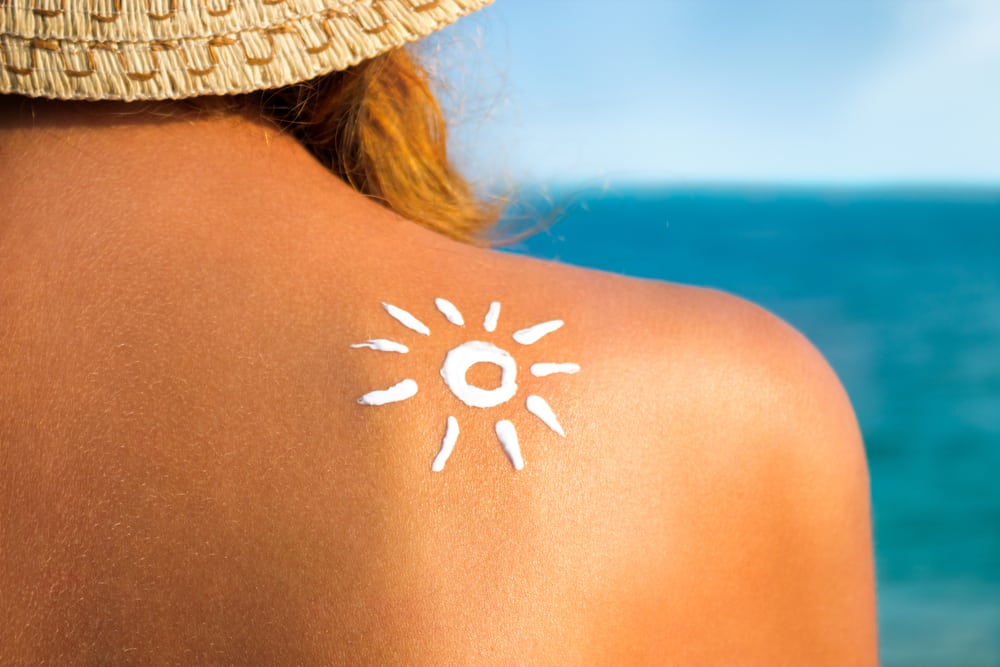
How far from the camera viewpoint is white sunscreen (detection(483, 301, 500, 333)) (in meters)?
0.68

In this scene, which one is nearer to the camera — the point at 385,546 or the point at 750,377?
the point at 385,546

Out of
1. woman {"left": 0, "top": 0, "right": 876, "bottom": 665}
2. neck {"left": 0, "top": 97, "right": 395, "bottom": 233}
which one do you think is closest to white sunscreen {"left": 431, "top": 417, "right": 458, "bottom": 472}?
woman {"left": 0, "top": 0, "right": 876, "bottom": 665}

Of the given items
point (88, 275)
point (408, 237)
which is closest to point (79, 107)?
point (88, 275)

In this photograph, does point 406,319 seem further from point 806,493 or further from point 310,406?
point 806,493

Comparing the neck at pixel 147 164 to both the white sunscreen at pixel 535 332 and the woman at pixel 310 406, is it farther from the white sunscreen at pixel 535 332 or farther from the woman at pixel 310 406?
the white sunscreen at pixel 535 332

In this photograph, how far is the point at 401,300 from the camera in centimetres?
66

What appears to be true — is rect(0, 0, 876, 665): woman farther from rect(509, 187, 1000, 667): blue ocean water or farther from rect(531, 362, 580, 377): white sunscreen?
rect(509, 187, 1000, 667): blue ocean water

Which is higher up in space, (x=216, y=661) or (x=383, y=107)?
(x=383, y=107)

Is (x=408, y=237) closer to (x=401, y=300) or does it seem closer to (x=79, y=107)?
(x=401, y=300)

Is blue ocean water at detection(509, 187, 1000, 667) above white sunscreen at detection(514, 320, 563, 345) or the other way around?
above

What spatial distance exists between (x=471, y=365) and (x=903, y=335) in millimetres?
13102

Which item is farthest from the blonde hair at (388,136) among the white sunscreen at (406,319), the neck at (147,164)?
the white sunscreen at (406,319)

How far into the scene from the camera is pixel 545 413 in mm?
655

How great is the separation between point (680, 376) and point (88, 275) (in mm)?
397
